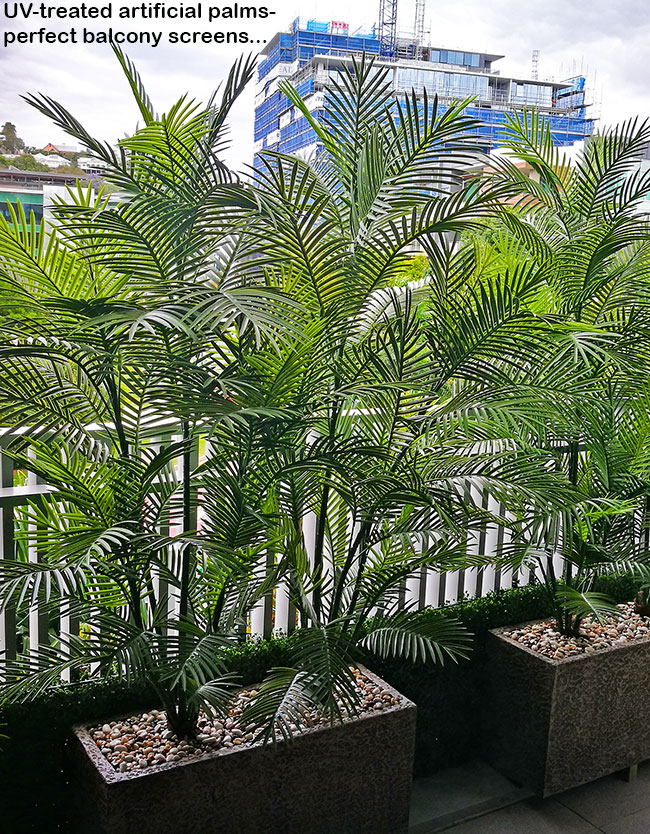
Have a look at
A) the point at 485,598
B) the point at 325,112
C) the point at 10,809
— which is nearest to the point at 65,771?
the point at 10,809

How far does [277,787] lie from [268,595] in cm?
49

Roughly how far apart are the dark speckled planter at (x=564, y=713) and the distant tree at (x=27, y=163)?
1729 mm

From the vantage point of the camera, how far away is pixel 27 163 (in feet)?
7.78

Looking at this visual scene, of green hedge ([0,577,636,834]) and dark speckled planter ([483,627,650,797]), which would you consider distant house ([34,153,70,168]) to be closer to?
green hedge ([0,577,636,834])

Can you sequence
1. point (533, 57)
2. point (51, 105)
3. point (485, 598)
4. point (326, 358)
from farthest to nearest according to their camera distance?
1. point (533, 57)
2. point (485, 598)
3. point (326, 358)
4. point (51, 105)

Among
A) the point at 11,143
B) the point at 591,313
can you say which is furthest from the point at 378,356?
the point at 11,143

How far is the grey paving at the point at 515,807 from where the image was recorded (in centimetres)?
204

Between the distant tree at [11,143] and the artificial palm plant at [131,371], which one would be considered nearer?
the artificial palm plant at [131,371]

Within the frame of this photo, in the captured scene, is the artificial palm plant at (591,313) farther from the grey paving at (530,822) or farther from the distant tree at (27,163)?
the distant tree at (27,163)

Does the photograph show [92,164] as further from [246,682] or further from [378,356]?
[246,682]

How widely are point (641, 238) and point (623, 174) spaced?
331 mm

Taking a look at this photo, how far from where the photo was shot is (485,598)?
2350 millimetres

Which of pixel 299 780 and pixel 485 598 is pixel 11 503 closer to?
pixel 299 780

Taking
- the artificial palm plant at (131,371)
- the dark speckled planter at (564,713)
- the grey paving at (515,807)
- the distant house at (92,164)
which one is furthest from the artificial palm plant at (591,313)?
the distant house at (92,164)
